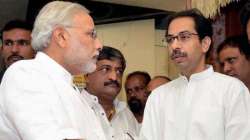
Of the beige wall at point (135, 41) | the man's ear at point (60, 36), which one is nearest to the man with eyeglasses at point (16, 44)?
the man's ear at point (60, 36)

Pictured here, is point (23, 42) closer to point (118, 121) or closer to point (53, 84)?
point (118, 121)

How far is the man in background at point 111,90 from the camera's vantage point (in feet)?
9.36

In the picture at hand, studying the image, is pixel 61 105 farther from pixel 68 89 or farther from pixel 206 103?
pixel 206 103

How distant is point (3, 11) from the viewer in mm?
4066

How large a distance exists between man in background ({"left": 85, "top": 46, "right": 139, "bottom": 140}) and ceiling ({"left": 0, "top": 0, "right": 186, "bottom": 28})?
1.26m

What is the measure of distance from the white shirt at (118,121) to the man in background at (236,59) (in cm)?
66

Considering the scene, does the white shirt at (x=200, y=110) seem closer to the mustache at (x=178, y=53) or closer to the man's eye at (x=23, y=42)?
the mustache at (x=178, y=53)

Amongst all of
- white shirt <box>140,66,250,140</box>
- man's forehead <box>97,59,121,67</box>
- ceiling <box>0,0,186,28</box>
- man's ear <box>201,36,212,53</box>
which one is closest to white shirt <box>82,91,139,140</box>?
man's forehead <box>97,59,121,67</box>

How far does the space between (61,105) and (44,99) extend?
3.2 inches

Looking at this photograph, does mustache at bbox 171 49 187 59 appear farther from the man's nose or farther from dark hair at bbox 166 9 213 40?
the man's nose

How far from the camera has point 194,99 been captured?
2195 millimetres

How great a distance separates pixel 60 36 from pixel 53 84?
0.23 meters

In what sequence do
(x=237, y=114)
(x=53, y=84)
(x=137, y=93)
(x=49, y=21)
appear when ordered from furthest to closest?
(x=137, y=93) < (x=237, y=114) < (x=49, y=21) < (x=53, y=84)

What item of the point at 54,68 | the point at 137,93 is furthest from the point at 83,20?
the point at 137,93
